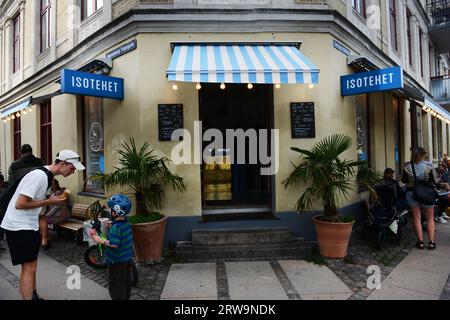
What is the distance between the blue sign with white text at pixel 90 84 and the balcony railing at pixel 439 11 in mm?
15100

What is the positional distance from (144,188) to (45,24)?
816 cm

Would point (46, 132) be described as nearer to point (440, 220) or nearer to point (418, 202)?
point (418, 202)

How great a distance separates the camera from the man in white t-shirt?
119 inches

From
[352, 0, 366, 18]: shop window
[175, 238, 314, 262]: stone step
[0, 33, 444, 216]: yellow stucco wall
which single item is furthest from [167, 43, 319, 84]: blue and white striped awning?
[352, 0, 366, 18]: shop window

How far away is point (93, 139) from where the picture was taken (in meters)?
6.81

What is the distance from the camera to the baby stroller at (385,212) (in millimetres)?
5172

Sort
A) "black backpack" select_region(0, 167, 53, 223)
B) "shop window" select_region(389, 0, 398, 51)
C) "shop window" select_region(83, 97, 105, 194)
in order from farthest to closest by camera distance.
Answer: "shop window" select_region(389, 0, 398, 51) → "shop window" select_region(83, 97, 105, 194) → "black backpack" select_region(0, 167, 53, 223)

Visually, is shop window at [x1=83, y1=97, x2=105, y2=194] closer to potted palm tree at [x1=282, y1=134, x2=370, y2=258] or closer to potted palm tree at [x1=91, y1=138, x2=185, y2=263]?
potted palm tree at [x1=91, y1=138, x2=185, y2=263]

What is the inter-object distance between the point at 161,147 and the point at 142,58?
1.73 m

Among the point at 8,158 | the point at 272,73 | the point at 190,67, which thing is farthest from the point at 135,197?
the point at 8,158

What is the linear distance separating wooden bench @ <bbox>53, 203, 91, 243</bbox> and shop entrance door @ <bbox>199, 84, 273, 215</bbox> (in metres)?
2.63

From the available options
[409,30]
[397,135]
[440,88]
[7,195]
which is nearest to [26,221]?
[7,195]

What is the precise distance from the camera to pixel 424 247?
17.1 ft
